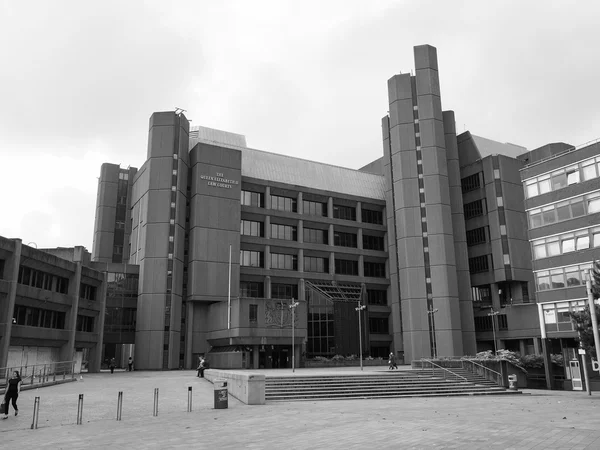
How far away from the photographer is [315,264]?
80.4 m

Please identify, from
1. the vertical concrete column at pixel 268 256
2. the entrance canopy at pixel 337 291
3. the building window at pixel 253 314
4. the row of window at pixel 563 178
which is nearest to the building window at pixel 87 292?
the building window at pixel 253 314

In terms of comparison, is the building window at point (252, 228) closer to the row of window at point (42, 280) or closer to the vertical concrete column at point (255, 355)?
the vertical concrete column at point (255, 355)

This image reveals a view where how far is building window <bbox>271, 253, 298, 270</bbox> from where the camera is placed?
76812 mm

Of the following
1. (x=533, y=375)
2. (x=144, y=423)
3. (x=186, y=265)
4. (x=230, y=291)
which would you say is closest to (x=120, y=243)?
(x=186, y=265)

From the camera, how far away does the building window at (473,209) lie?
7756cm

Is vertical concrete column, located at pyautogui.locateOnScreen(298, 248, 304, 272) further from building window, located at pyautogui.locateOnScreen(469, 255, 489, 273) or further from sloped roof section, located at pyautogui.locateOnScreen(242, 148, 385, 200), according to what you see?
building window, located at pyautogui.locateOnScreen(469, 255, 489, 273)

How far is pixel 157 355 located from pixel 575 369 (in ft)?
147

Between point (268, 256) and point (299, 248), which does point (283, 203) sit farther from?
point (268, 256)

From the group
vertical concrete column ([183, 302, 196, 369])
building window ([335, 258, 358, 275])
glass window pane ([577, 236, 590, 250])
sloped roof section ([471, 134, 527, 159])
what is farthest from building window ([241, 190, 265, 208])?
glass window pane ([577, 236, 590, 250])

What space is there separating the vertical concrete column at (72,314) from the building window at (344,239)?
40.2 m

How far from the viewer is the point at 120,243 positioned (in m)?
86.5

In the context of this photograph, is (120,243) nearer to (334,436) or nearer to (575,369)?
(575,369)

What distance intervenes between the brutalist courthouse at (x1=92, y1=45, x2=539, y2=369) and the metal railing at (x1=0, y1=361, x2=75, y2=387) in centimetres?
2214

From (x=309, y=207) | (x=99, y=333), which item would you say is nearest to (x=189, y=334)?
(x=99, y=333)
